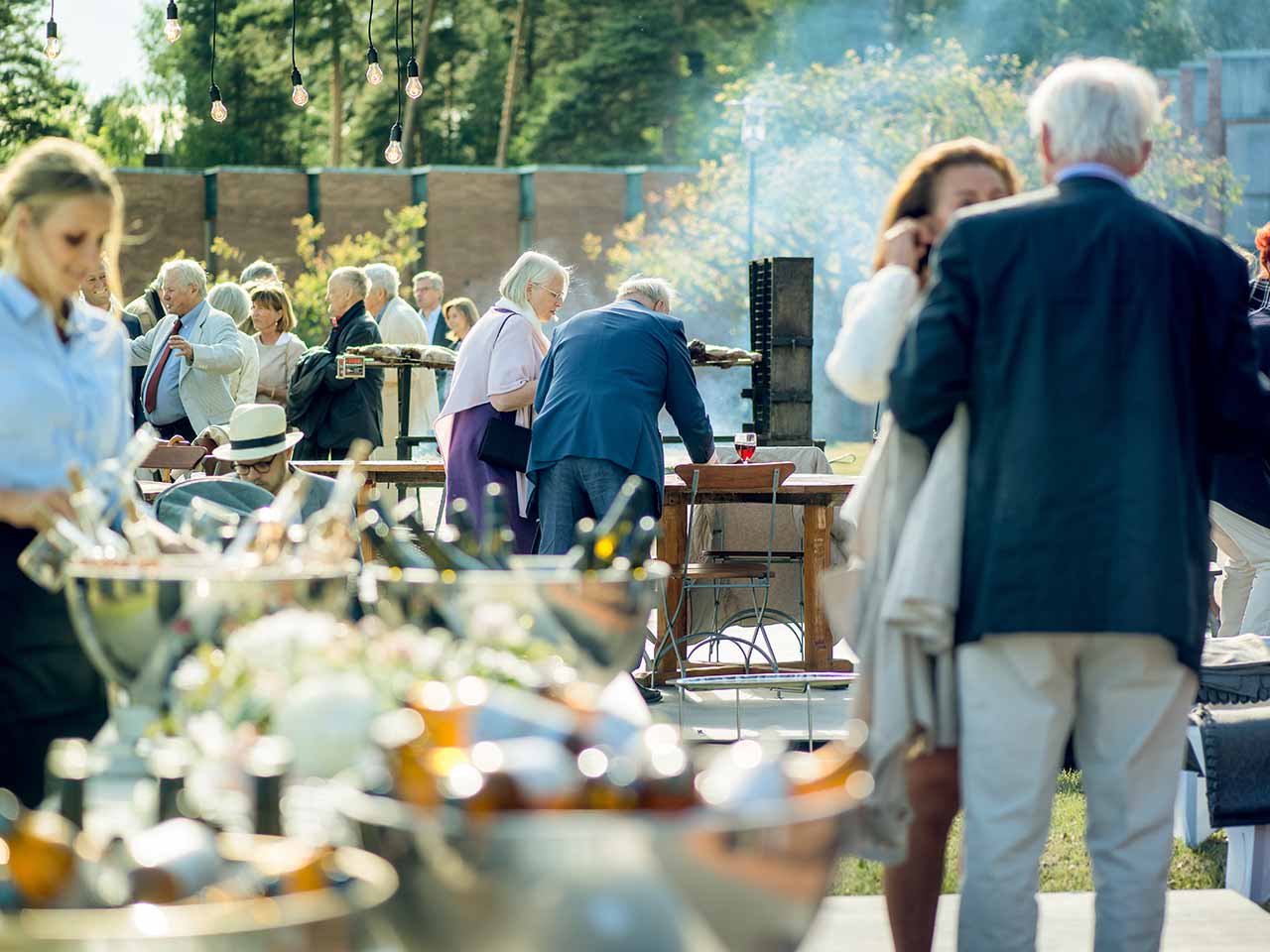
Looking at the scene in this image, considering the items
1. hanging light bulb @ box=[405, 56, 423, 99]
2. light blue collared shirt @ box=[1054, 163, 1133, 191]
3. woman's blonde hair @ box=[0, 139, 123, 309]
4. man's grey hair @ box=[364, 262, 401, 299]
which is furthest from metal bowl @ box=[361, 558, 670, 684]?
hanging light bulb @ box=[405, 56, 423, 99]

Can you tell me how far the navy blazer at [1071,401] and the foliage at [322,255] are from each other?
22096mm

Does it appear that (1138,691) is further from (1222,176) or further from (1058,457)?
(1222,176)

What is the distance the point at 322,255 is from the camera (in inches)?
1189

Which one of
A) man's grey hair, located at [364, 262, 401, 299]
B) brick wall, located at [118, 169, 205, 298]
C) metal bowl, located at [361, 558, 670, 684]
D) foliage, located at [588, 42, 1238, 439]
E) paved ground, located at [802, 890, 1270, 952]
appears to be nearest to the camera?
metal bowl, located at [361, 558, 670, 684]

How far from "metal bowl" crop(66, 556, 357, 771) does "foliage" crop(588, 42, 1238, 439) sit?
89.9ft

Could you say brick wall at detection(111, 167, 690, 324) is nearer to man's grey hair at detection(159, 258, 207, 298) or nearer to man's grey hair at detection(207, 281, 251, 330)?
man's grey hair at detection(207, 281, 251, 330)

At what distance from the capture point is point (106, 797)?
1617 mm

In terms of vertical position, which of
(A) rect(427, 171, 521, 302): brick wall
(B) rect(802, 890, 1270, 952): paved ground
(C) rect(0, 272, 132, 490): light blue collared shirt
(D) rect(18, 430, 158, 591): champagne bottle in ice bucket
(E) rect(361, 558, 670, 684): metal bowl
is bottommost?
(B) rect(802, 890, 1270, 952): paved ground

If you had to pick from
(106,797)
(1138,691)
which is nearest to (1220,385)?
(1138,691)

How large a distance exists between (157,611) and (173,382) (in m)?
6.30

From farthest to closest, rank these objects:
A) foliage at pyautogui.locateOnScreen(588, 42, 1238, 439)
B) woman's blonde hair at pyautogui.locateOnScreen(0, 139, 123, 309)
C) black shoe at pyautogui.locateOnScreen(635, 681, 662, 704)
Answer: foliage at pyautogui.locateOnScreen(588, 42, 1238, 439) → black shoe at pyautogui.locateOnScreen(635, 681, 662, 704) → woman's blonde hair at pyautogui.locateOnScreen(0, 139, 123, 309)

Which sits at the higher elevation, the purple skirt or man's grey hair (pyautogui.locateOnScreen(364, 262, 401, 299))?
man's grey hair (pyautogui.locateOnScreen(364, 262, 401, 299))

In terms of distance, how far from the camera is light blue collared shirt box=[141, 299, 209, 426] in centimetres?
A: 779

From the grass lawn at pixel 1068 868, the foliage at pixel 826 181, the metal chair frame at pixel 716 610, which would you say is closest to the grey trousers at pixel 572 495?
the metal chair frame at pixel 716 610
